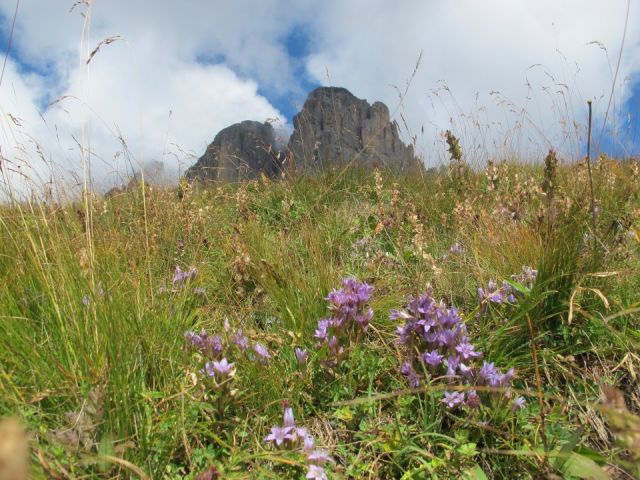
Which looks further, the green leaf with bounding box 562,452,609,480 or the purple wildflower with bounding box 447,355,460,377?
the purple wildflower with bounding box 447,355,460,377

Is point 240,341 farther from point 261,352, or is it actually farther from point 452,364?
point 452,364

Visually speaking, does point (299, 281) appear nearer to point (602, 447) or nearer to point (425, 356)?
point (425, 356)

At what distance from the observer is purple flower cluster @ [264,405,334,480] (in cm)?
148

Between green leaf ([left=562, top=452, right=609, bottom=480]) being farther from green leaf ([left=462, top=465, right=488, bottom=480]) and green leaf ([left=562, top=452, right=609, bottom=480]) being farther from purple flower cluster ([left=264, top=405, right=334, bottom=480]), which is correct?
purple flower cluster ([left=264, top=405, right=334, bottom=480])

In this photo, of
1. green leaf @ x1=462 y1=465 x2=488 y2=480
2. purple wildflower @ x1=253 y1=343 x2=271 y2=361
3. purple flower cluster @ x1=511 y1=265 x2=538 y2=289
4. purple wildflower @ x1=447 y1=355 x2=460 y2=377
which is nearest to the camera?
green leaf @ x1=462 y1=465 x2=488 y2=480

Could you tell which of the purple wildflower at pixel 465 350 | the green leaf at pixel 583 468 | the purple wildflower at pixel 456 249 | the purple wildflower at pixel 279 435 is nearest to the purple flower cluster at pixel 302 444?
the purple wildflower at pixel 279 435

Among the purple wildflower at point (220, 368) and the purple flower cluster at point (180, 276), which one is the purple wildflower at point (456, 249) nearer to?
the purple flower cluster at point (180, 276)

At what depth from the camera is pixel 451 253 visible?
10.3ft

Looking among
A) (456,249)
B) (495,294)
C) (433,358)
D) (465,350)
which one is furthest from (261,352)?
(456,249)

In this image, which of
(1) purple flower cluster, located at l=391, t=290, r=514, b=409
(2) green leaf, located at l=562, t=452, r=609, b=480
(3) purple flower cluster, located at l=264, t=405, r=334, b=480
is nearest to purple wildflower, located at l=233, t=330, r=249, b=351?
(3) purple flower cluster, located at l=264, t=405, r=334, b=480

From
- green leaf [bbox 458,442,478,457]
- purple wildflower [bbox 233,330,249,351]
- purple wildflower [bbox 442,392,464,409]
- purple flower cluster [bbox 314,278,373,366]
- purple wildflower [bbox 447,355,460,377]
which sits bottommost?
green leaf [bbox 458,442,478,457]

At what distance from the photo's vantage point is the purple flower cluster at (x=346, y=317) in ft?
6.74

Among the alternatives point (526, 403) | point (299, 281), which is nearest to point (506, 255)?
point (526, 403)

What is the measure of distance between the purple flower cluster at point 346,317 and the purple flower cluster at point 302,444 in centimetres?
42
